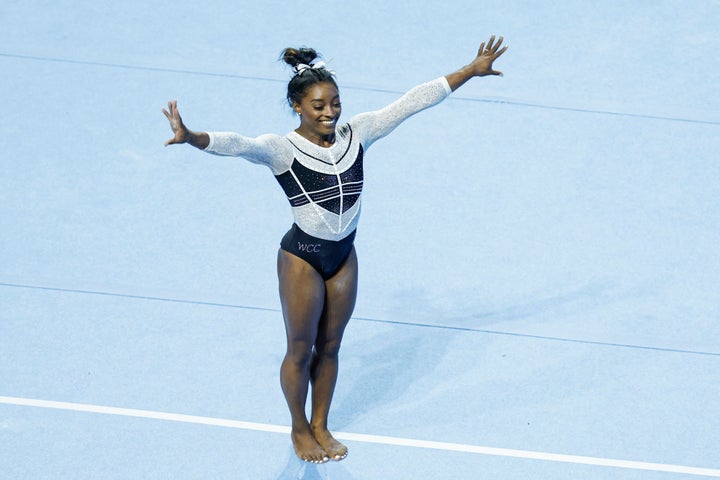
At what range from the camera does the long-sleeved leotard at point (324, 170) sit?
406cm

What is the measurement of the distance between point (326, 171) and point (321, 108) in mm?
248

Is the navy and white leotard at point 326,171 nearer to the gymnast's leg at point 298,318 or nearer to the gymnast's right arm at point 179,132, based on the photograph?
the gymnast's leg at point 298,318

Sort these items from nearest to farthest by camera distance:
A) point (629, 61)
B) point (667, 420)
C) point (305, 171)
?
point (305, 171), point (667, 420), point (629, 61)

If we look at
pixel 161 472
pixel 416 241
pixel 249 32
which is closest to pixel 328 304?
pixel 161 472

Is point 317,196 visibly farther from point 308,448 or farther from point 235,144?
point 308,448

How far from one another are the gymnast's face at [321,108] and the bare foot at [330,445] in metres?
1.38

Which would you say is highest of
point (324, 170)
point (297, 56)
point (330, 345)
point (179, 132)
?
point (297, 56)

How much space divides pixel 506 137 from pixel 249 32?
2286 mm

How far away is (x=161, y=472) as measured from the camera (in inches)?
176

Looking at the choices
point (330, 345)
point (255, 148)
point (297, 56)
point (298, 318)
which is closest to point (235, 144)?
point (255, 148)

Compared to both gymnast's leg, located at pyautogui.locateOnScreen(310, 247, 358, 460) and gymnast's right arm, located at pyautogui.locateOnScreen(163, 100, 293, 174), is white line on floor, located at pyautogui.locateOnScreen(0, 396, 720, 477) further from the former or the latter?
gymnast's right arm, located at pyautogui.locateOnScreen(163, 100, 293, 174)

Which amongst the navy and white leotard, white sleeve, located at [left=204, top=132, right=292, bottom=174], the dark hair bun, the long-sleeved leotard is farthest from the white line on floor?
the dark hair bun

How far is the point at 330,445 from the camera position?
4.61 meters

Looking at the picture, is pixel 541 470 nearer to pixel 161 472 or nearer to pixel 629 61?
pixel 161 472
